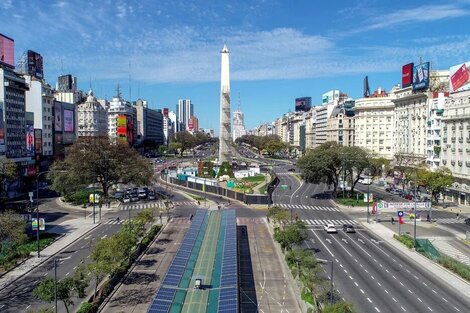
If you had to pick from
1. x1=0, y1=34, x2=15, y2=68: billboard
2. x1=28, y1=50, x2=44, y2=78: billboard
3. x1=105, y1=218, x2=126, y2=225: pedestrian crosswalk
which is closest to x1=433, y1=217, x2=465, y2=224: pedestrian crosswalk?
x1=105, y1=218, x2=126, y2=225: pedestrian crosswalk

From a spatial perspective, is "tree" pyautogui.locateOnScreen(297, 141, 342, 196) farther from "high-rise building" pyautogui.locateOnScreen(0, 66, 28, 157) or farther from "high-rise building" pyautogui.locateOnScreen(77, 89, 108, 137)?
"high-rise building" pyautogui.locateOnScreen(77, 89, 108, 137)

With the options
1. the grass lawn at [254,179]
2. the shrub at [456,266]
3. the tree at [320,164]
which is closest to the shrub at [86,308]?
the shrub at [456,266]

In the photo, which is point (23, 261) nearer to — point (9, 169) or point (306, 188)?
point (9, 169)

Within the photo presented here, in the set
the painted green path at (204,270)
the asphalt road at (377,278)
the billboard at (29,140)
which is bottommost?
the asphalt road at (377,278)

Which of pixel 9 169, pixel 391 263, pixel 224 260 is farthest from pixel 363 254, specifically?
pixel 9 169

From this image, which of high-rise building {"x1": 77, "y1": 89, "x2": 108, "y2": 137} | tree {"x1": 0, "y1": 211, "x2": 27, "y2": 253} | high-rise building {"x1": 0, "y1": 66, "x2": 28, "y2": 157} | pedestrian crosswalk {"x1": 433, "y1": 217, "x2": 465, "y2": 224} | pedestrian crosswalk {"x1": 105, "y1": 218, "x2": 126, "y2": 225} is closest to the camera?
tree {"x1": 0, "y1": 211, "x2": 27, "y2": 253}

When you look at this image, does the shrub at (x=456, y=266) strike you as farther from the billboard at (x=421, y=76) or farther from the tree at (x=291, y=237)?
the billboard at (x=421, y=76)

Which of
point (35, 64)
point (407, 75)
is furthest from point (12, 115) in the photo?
point (407, 75)

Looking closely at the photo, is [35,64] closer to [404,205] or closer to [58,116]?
[58,116]
